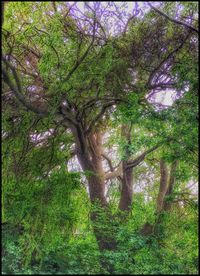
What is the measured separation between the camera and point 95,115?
15.3 ft

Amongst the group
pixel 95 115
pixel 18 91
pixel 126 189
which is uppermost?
pixel 95 115

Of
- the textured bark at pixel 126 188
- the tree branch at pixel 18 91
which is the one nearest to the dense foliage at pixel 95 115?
the tree branch at pixel 18 91

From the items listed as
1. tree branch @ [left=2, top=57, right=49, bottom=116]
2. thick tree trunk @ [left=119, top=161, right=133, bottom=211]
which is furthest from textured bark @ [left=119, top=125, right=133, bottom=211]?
tree branch @ [left=2, top=57, right=49, bottom=116]

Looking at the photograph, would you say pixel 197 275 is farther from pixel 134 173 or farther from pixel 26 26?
pixel 134 173

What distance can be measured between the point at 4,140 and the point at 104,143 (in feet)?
9.21

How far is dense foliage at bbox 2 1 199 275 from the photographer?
3.20 m

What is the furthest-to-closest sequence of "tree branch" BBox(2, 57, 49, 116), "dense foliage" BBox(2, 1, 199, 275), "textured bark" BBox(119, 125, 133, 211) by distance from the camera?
1. "textured bark" BBox(119, 125, 133, 211)
2. "dense foliage" BBox(2, 1, 199, 275)
3. "tree branch" BBox(2, 57, 49, 116)

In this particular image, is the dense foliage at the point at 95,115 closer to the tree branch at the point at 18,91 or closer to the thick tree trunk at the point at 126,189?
the tree branch at the point at 18,91

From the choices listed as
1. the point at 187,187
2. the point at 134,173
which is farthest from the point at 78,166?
the point at 187,187

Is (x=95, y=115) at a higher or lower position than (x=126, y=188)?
higher

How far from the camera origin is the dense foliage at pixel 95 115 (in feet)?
10.5

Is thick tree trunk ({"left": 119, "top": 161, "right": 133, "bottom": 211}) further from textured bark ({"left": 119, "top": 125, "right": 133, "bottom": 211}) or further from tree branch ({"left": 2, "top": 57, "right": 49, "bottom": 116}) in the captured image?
tree branch ({"left": 2, "top": 57, "right": 49, "bottom": 116})

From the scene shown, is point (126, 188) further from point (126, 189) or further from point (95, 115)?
point (95, 115)

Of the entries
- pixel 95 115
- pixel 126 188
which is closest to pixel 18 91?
pixel 95 115
